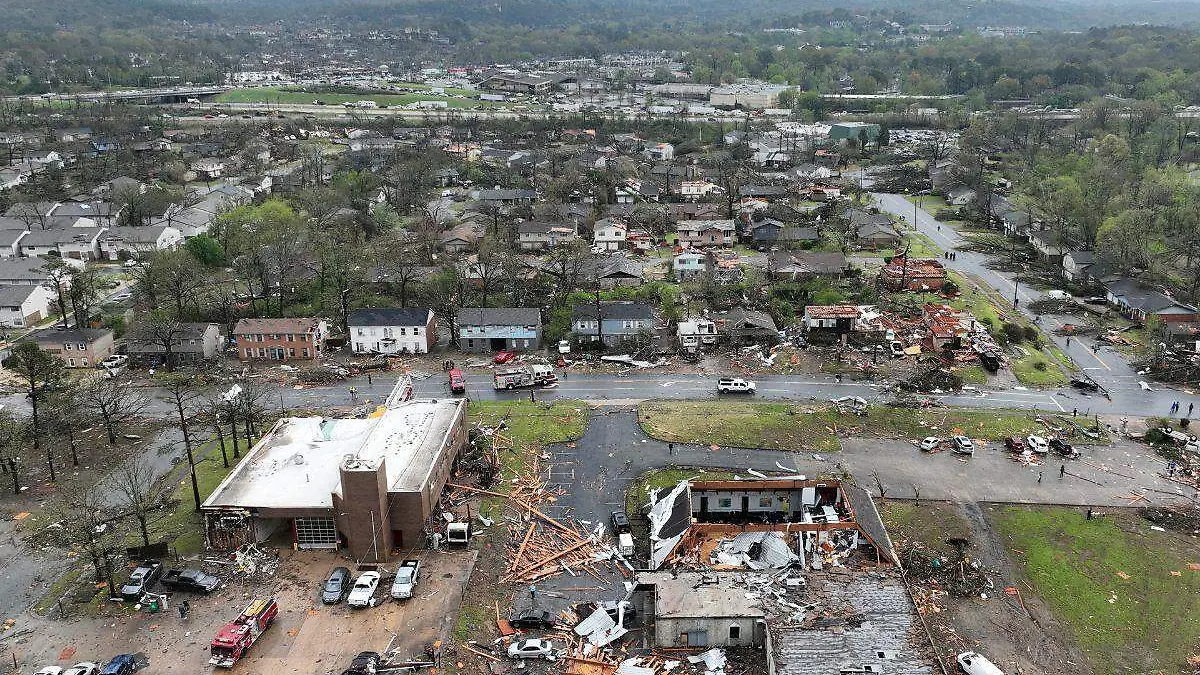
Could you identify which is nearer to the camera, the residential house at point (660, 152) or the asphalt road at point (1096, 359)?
the asphalt road at point (1096, 359)

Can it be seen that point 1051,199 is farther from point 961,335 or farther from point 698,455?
point 698,455

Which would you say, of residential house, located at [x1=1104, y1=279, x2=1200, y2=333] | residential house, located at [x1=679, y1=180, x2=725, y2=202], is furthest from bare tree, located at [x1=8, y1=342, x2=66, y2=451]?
residential house, located at [x1=679, y1=180, x2=725, y2=202]

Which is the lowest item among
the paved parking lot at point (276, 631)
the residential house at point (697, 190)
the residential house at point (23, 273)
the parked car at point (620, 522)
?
the paved parking lot at point (276, 631)

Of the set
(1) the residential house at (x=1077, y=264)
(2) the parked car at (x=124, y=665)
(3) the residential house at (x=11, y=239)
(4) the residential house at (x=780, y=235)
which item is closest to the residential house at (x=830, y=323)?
(4) the residential house at (x=780, y=235)

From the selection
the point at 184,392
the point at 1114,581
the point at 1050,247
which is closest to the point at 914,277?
the point at 1050,247

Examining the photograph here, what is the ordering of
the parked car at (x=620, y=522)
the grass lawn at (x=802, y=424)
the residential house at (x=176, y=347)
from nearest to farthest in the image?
the parked car at (x=620, y=522), the grass lawn at (x=802, y=424), the residential house at (x=176, y=347)

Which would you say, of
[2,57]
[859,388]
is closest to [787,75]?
[859,388]

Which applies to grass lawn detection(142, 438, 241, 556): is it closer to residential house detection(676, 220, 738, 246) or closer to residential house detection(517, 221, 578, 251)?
residential house detection(517, 221, 578, 251)

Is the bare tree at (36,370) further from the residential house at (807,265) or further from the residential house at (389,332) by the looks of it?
the residential house at (807,265)
